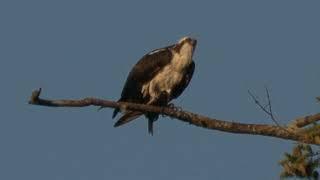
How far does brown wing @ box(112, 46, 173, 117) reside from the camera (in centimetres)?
1483

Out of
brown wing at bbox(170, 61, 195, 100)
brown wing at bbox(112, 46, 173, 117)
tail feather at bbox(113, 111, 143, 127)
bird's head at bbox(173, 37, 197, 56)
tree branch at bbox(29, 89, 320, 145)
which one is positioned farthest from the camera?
bird's head at bbox(173, 37, 197, 56)

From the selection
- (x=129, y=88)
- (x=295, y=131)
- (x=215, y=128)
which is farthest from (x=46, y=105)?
(x=129, y=88)

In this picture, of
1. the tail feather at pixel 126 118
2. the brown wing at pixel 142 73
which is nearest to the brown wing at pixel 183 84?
the brown wing at pixel 142 73

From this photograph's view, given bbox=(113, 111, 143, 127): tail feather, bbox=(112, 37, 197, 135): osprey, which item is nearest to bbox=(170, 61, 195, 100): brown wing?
bbox=(112, 37, 197, 135): osprey

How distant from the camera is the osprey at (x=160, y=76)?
14.8m

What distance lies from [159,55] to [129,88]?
2.71ft

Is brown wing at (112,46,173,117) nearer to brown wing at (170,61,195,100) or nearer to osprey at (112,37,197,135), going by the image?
osprey at (112,37,197,135)

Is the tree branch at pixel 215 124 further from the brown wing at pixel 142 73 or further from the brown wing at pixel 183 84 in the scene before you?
the brown wing at pixel 183 84

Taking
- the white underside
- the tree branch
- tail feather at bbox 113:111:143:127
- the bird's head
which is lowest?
the tree branch

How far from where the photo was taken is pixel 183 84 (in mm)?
15281

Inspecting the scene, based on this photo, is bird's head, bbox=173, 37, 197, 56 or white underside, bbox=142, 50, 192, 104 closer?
white underside, bbox=142, 50, 192, 104

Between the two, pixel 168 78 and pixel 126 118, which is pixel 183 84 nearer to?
pixel 168 78

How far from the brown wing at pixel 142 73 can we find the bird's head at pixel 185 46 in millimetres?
165

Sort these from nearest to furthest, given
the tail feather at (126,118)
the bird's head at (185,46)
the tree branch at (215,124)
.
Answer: the tree branch at (215,124) → the tail feather at (126,118) → the bird's head at (185,46)
